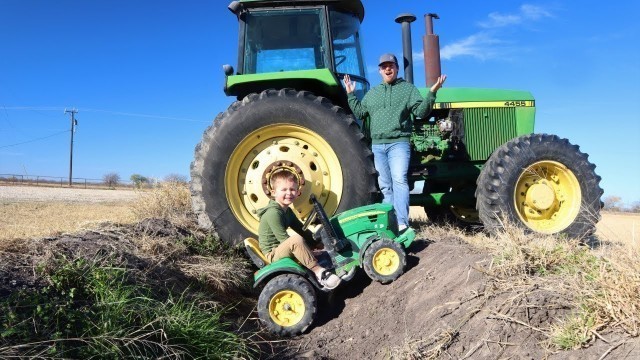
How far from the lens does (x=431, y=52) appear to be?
5.29 meters

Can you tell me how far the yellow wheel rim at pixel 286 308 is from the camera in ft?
10.7

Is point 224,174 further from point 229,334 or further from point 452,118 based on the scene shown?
point 452,118

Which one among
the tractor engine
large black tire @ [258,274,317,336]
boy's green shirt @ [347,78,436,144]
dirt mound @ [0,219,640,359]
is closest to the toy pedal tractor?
large black tire @ [258,274,317,336]

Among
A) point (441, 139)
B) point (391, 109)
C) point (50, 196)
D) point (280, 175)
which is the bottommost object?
point (280, 175)

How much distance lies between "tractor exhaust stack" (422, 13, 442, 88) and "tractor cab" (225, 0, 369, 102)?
758 millimetres

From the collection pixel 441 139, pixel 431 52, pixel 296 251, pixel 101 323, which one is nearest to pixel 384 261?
pixel 296 251

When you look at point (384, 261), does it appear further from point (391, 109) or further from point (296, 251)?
point (391, 109)

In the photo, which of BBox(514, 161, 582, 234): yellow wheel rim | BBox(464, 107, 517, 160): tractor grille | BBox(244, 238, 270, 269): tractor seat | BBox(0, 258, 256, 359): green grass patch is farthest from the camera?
BBox(464, 107, 517, 160): tractor grille

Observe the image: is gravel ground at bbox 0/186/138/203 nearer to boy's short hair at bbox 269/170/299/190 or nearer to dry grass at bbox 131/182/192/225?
dry grass at bbox 131/182/192/225

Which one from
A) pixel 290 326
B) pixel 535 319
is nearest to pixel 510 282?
pixel 535 319

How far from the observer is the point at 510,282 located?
261 cm

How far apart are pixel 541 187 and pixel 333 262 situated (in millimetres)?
2139

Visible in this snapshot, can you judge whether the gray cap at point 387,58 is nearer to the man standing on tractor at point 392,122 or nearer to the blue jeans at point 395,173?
the man standing on tractor at point 392,122

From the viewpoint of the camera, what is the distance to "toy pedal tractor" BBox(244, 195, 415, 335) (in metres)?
3.27
